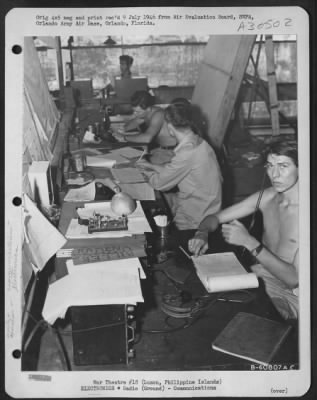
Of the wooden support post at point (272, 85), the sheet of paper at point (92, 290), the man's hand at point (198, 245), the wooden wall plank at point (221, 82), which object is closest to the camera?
the sheet of paper at point (92, 290)

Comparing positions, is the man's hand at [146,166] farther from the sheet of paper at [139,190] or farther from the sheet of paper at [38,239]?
the sheet of paper at [38,239]

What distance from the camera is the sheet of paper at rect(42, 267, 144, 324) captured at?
3.84 ft

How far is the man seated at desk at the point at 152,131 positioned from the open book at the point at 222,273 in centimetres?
115

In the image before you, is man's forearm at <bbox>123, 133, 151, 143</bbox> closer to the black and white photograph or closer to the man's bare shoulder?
the black and white photograph

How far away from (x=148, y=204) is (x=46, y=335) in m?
0.71

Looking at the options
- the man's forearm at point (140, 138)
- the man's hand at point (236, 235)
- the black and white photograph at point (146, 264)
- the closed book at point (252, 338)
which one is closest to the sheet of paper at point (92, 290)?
the black and white photograph at point (146, 264)

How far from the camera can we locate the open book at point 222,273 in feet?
4.48

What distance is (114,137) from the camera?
2.76m

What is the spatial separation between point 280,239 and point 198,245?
304mm

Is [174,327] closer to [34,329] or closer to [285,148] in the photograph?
[34,329]

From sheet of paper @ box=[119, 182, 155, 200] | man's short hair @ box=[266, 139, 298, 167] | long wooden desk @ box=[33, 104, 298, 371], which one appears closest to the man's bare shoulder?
man's short hair @ box=[266, 139, 298, 167]

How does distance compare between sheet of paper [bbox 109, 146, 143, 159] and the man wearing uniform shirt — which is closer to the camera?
sheet of paper [bbox 109, 146, 143, 159]

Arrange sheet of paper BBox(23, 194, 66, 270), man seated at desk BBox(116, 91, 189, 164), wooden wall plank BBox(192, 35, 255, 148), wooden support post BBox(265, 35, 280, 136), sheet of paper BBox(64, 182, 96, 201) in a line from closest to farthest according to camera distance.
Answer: sheet of paper BBox(23, 194, 66, 270), sheet of paper BBox(64, 182, 96, 201), wooden support post BBox(265, 35, 280, 136), wooden wall plank BBox(192, 35, 255, 148), man seated at desk BBox(116, 91, 189, 164)

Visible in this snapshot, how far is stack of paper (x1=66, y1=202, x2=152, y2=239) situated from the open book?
0.73 ft
